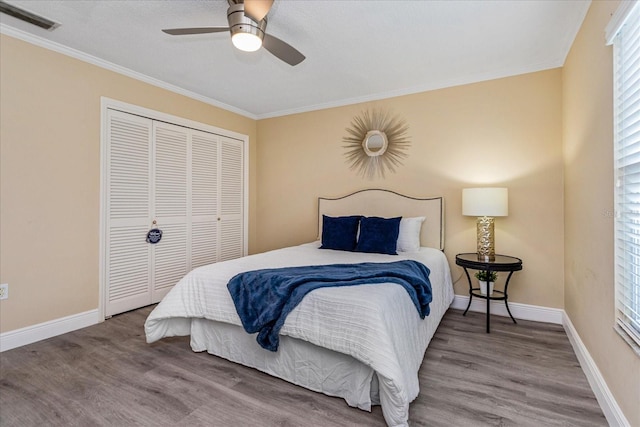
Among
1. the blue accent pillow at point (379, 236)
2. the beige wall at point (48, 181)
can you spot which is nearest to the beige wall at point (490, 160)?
the blue accent pillow at point (379, 236)

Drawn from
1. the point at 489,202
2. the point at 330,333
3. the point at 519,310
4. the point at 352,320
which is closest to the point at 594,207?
the point at 489,202

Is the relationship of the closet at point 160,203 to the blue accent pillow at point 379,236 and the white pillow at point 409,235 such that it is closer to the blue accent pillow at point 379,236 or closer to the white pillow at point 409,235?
the blue accent pillow at point 379,236

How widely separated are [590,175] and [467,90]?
5.72 feet

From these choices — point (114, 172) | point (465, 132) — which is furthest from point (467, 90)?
point (114, 172)

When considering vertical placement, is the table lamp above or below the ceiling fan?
below

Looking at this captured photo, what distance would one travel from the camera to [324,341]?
182 cm

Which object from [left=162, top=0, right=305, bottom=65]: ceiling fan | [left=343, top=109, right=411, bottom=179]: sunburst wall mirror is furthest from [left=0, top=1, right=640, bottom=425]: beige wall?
[left=162, top=0, right=305, bottom=65]: ceiling fan

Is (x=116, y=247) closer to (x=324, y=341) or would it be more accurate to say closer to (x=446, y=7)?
(x=324, y=341)

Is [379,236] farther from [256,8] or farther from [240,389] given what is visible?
[256,8]

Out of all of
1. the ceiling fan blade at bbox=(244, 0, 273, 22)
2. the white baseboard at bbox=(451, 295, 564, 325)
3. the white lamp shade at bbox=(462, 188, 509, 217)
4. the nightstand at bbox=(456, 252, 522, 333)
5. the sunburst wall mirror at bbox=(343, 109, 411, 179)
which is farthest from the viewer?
the sunburst wall mirror at bbox=(343, 109, 411, 179)

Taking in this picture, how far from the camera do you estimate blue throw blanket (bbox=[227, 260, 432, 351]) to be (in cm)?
197

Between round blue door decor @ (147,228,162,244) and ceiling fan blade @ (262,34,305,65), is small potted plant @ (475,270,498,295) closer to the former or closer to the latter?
ceiling fan blade @ (262,34,305,65)

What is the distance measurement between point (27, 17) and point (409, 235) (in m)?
3.79

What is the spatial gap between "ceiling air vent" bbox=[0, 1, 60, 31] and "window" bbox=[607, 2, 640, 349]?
374 cm
